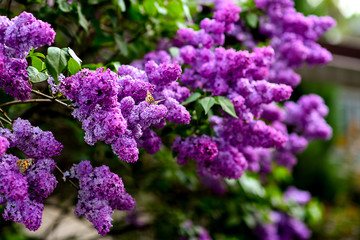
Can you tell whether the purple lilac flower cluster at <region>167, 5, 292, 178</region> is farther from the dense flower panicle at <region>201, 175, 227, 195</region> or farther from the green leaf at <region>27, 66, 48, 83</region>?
the dense flower panicle at <region>201, 175, 227, 195</region>

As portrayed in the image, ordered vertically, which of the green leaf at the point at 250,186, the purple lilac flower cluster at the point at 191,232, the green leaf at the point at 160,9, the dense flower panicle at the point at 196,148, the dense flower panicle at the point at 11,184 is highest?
the green leaf at the point at 160,9

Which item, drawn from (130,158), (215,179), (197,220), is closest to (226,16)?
(130,158)

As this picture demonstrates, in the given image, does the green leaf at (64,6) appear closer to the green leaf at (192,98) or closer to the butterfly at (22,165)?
the green leaf at (192,98)

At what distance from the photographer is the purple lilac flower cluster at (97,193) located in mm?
1125

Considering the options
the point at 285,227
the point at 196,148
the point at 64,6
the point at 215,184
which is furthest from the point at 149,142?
the point at 285,227

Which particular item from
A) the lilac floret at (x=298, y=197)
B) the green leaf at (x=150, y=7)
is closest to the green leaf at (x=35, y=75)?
the green leaf at (x=150, y=7)

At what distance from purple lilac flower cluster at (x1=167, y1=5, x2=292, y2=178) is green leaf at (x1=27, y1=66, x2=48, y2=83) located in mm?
575

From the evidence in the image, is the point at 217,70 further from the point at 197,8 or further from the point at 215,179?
the point at 215,179

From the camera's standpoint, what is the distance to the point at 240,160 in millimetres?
1580

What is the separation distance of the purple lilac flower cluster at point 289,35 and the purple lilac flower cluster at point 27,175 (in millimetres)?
1348

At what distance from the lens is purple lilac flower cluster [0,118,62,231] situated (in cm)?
100

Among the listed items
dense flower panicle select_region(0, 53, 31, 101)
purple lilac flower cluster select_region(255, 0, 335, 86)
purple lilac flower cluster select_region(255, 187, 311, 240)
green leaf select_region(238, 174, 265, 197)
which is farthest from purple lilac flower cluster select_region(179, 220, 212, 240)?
dense flower panicle select_region(0, 53, 31, 101)

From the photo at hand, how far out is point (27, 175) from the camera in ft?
3.50

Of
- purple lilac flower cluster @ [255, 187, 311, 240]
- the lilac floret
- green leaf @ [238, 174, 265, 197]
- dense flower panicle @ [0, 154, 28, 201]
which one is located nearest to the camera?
dense flower panicle @ [0, 154, 28, 201]
